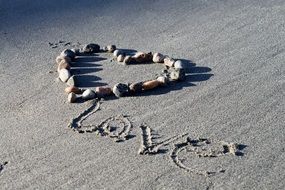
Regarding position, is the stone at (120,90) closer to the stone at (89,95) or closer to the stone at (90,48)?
the stone at (89,95)

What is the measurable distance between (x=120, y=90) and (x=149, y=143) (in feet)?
1.97

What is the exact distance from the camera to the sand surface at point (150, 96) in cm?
288

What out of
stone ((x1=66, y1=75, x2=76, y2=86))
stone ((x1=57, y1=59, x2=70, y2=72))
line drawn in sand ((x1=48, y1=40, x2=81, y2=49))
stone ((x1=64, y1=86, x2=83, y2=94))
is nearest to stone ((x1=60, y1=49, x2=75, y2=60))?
stone ((x1=57, y1=59, x2=70, y2=72))

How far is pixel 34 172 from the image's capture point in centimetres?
294

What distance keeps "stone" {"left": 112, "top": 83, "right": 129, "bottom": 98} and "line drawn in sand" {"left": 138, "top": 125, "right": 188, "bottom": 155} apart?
432mm

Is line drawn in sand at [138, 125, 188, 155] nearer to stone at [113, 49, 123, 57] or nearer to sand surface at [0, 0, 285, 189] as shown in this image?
sand surface at [0, 0, 285, 189]

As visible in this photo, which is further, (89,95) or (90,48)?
(90,48)

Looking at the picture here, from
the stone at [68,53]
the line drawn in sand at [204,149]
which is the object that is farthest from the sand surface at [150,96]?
the stone at [68,53]

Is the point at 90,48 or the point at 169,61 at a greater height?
the point at 90,48

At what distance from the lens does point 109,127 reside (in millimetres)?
3305

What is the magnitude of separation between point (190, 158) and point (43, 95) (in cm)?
124

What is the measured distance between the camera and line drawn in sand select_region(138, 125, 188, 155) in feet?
10.00

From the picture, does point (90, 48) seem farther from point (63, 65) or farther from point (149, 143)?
point (149, 143)

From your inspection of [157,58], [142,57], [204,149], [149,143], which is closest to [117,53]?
[142,57]
